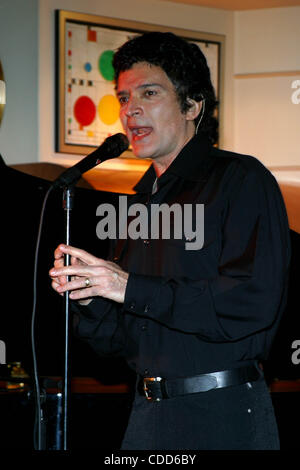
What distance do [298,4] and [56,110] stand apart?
1366 mm

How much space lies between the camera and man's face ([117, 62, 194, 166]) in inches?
73.7

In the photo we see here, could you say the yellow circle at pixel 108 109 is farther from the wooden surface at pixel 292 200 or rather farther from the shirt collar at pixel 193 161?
the shirt collar at pixel 193 161

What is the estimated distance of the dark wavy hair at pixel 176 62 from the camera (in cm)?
195

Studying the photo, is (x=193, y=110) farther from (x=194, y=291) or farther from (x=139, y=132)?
(x=194, y=291)

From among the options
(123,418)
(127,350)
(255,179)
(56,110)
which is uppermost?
(56,110)

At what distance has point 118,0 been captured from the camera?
3545 mm

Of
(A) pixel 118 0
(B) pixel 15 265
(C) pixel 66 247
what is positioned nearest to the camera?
(C) pixel 66 247

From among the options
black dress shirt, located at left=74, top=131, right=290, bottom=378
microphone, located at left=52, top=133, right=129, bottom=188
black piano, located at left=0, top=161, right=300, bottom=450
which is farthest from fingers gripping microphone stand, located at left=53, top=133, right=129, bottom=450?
black piano, located at left=0, top=161, right=300, bottom=450

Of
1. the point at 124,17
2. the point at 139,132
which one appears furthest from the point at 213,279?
the point at 124,17

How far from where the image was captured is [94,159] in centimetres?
163

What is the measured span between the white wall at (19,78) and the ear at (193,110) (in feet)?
5.18

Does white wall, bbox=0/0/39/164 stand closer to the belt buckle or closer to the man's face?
the man's face

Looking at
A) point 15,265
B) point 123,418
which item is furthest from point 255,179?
point 15,265
